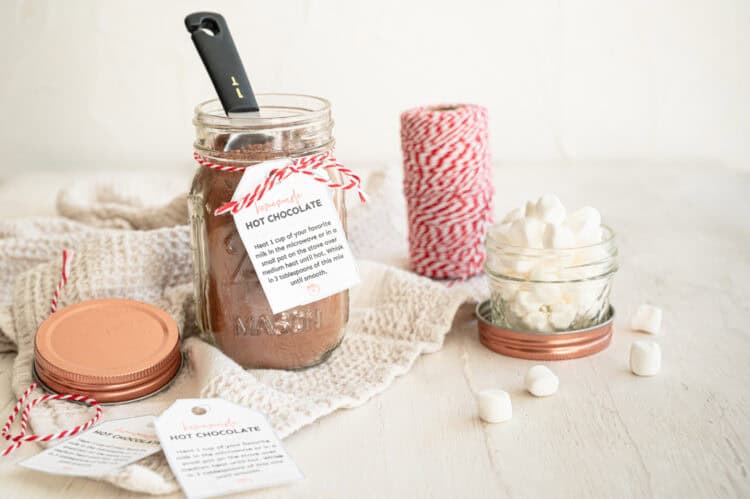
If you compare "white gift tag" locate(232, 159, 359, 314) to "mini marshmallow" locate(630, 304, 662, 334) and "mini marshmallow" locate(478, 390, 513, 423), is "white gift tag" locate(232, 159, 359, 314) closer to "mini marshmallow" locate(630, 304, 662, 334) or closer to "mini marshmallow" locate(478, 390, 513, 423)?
"mini marshmallow" locate(478, 390, 513, 423)

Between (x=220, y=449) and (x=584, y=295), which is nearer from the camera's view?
(x=220, y=449)

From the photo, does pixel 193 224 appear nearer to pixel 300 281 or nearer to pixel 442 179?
pixel 300 281

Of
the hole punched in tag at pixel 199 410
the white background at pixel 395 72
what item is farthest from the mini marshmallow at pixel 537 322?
the white background at pixel 395 72

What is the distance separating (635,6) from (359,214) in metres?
0.72

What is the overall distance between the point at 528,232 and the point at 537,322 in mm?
92

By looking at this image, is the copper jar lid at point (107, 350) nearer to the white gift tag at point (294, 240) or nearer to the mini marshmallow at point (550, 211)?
the white gift tag at point (294, 240)

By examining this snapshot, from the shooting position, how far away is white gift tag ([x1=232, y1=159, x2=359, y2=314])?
30.7 inches

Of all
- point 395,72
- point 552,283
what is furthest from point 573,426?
point 395,72

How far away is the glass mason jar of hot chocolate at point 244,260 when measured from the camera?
0.79 meters

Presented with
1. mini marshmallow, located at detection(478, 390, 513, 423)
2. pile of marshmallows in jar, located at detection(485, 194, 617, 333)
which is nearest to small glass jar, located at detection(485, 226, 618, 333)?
pile of marshmallows in jar, located at detection(485, 194, 617, 333)

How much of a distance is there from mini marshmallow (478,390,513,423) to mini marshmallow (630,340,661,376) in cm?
15

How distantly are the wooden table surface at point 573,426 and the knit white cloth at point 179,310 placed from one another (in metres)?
0.02

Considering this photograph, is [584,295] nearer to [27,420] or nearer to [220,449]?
[220,449]

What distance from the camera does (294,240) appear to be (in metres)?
0.80
